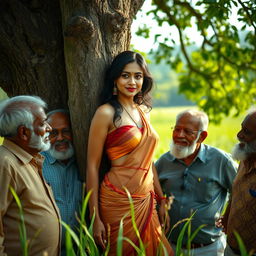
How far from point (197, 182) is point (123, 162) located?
90cm

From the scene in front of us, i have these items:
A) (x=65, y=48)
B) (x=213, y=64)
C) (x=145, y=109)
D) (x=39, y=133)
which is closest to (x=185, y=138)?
(x=145, y=109)

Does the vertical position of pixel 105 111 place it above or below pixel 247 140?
above

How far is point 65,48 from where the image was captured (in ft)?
11.7

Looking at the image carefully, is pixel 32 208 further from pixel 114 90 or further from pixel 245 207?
pixel 245 207

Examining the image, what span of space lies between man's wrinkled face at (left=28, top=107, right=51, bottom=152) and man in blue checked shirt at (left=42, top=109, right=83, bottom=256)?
1.57 ft

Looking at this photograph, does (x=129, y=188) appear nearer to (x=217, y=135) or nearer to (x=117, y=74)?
(x=117, y=74)

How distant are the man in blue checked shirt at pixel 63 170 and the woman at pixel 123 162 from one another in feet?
0.65

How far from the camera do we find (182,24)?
758 centimetres

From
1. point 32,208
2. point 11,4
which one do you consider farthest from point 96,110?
point 11,4

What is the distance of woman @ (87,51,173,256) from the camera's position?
327 cm

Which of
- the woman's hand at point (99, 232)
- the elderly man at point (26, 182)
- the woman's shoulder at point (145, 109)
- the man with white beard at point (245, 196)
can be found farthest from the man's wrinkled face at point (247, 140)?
the elderly man at point (26, 182)

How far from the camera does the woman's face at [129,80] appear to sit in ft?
11.1

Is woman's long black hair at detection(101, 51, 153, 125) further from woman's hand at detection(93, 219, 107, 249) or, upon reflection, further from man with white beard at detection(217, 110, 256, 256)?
man with white beard at detection(217, 110, 256, 256)

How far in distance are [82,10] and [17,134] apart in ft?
3.91
